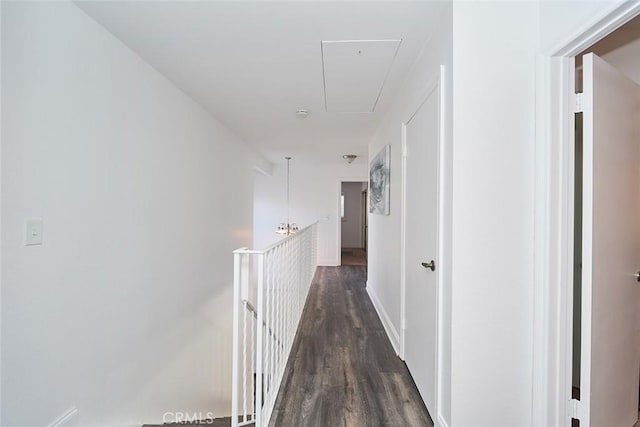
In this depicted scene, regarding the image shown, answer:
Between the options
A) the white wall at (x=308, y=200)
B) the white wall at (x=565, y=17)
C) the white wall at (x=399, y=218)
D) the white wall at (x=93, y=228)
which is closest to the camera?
the white wall at (x=565, y=17)

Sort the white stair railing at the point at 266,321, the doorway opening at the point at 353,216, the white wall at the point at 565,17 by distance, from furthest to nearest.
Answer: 1. the doorway opening at the point at 353,216
2. the white stair railing at the point at 266,321
3. the white wall at the point at 565,17

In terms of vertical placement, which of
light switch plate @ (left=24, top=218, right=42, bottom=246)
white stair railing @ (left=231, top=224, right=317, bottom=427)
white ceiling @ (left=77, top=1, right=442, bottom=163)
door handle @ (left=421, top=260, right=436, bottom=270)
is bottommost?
white stair railing @ (left=231, top=224, right=317, bottom=427)

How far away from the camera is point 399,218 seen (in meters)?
2.75

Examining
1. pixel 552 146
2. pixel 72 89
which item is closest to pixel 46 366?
pixel 72 89

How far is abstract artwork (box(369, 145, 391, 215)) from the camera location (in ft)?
10.6

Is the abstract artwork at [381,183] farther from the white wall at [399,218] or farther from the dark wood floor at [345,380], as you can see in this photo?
the dark wood floor at [345,380]

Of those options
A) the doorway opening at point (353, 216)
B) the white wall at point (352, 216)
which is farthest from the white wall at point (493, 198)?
the white wall at point (352, 216)

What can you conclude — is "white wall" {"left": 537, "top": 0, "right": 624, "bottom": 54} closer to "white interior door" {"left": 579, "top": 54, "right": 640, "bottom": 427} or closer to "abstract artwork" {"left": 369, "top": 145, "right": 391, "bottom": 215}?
"white interior door" {"left": 579, "top": 54, "right": 640, "bottom": 427}

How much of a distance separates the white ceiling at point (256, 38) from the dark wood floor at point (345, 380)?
7.55 ft

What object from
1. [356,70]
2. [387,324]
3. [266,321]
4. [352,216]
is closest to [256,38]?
[356,70]

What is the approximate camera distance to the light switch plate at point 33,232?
4.60 ft

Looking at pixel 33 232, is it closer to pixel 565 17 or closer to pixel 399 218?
pixel 399 218

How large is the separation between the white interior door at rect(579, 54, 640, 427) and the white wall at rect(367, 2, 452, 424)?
578 millimetres

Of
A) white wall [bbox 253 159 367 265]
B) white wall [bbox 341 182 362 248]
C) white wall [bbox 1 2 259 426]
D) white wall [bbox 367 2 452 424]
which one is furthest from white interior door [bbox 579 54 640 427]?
white wall [bbox 341 182 362 248]
